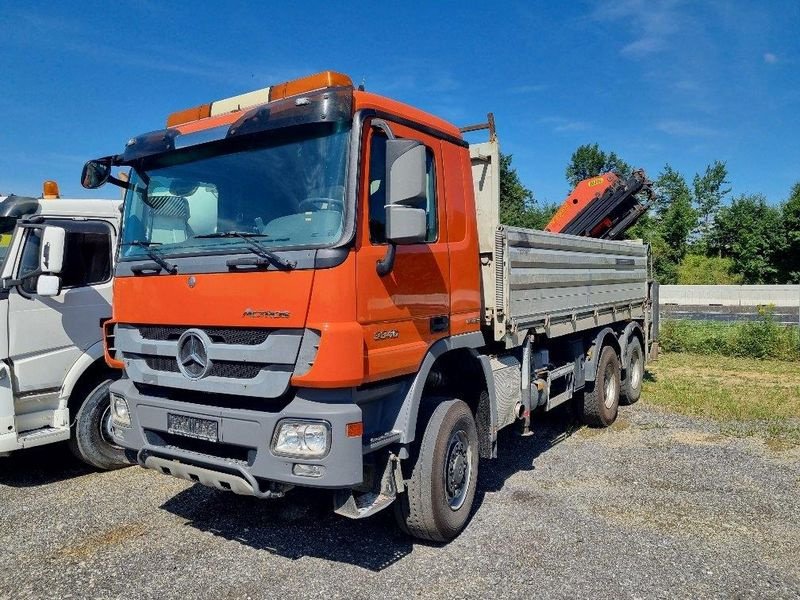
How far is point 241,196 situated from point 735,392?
8.80 meters

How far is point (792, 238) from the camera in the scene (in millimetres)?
39219

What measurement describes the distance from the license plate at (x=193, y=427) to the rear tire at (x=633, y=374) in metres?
6.49

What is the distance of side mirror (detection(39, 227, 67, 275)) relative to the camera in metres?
4.92

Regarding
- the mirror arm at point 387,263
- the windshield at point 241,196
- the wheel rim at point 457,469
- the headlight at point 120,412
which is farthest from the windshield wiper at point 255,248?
the wheel rim at point 457,469

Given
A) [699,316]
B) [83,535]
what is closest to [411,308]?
[83,535]

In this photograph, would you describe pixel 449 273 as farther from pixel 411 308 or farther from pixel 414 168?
pixel 414 168

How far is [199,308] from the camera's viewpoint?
3619 millimetres

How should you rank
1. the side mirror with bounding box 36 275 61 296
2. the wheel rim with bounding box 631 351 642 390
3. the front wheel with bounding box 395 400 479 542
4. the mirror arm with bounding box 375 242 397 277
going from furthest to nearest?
the wheel rim with bounding box 631 351 642 390, the side mirror with bounding box 36 275 61 296, the front wheel with bounding box 395 400 479 542, the mirror arm with bounding box 375 242 397 277

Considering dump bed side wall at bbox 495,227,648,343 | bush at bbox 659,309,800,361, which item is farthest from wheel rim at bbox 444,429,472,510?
bush at bbox 659,309,800,361

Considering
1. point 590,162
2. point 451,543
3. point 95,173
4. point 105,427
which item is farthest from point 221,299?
point 590,162

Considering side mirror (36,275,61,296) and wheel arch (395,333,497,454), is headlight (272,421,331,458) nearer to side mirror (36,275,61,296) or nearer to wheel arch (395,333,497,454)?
wheel arch (395,333,497,454)

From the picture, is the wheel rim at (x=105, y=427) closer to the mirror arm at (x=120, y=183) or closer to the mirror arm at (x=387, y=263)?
the mirror arm at (x=120, y=183)

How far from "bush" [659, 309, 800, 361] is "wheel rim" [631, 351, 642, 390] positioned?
6.84 metres

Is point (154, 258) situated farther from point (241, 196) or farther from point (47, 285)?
point (47, 285)
